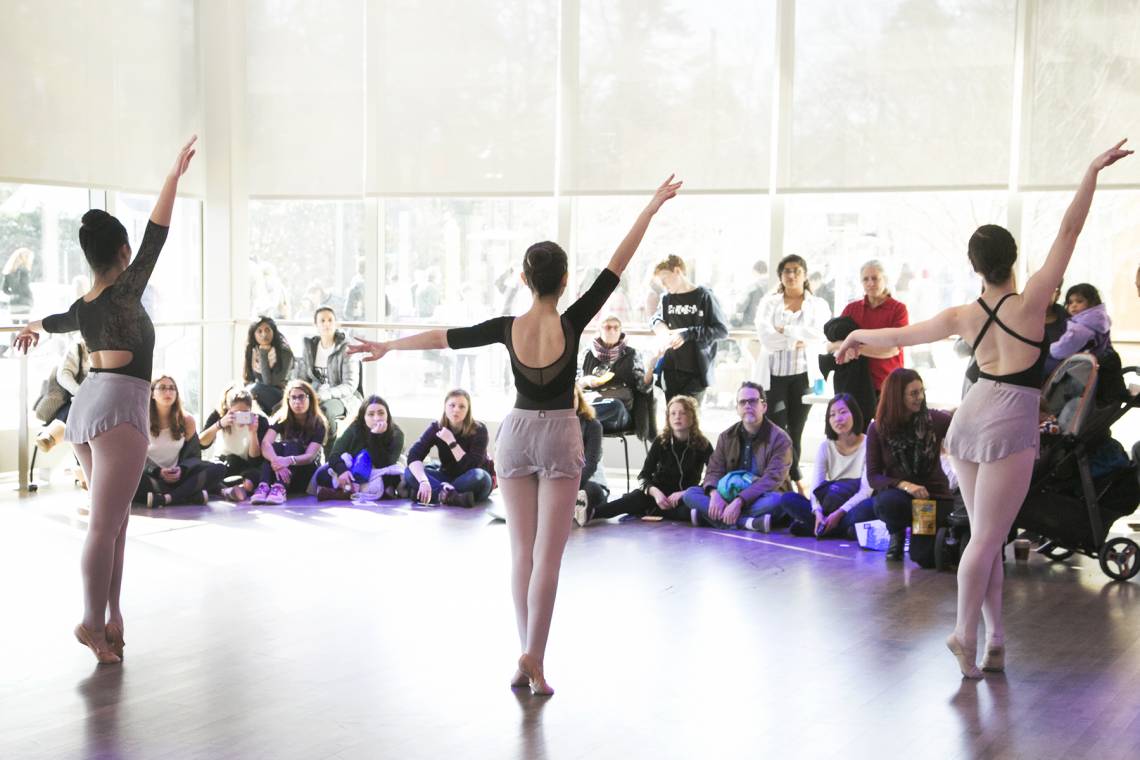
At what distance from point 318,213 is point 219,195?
0.80 metres

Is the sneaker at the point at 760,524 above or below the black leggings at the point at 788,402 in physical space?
below

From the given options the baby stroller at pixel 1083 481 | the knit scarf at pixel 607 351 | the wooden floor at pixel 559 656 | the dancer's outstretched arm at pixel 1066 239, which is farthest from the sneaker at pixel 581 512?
the dancer's outstretched arm at pixel 1066 239

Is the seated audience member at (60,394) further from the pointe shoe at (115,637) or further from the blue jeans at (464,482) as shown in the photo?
the pointe shoe at (115,637)

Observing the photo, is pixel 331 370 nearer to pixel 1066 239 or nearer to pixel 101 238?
pixel 101 238

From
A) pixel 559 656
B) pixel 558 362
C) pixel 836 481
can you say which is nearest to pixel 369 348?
pixel 558 362

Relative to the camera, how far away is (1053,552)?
22.5 ft

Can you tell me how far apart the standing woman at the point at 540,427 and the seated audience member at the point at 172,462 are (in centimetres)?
414

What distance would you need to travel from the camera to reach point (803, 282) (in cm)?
823

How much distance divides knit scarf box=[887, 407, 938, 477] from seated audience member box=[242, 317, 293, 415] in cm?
452

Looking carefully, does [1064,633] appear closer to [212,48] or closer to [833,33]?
[833,33]

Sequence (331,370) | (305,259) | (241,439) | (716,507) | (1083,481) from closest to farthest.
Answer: (1083,481), (716,507), (241,439), (331,370), (305,259)

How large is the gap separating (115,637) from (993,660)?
301cm

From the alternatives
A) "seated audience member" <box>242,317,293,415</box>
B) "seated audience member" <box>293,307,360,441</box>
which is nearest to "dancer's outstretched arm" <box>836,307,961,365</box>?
"seated audience member" <box>293,307,360,441</box>

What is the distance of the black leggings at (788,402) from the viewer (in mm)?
8258
